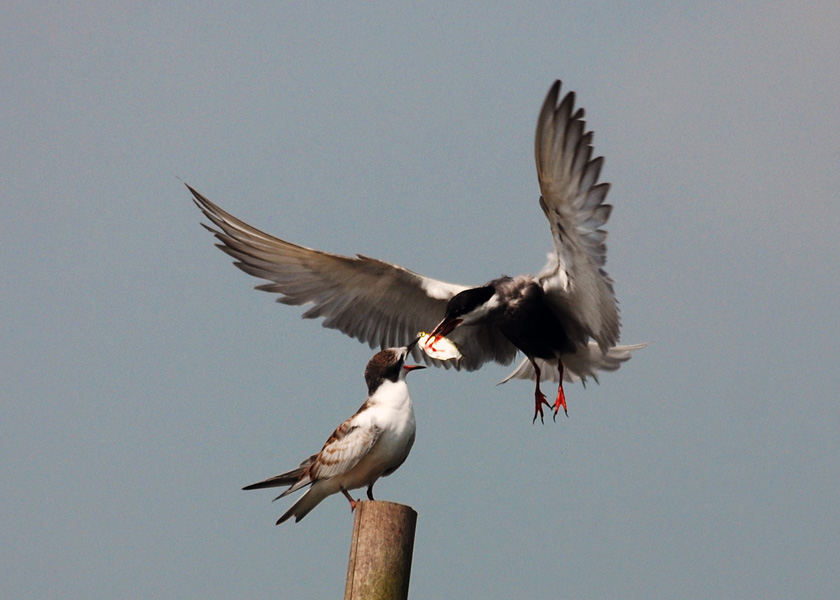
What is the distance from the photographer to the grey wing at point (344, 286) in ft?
23.9

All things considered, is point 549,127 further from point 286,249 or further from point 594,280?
point 286,249

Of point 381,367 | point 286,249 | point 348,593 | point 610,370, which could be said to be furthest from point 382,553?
point 610,370

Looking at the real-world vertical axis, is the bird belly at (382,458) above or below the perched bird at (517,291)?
below

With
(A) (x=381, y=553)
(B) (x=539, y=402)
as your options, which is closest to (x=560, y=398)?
(B) (x=539, y=402)

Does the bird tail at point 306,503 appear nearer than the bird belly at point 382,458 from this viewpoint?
No

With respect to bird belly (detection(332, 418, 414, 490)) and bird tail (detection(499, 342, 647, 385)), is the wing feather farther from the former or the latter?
bird belly (detection(332, 418, 414, 490))

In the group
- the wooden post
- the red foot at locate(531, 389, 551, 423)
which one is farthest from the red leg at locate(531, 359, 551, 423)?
the wooden post

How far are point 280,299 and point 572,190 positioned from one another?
2.61 metres

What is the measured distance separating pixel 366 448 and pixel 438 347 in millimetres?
1914

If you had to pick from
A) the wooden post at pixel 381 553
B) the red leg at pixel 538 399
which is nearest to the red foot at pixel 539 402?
the red leg at pixel 538 399

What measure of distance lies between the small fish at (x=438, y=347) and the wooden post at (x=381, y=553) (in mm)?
2709

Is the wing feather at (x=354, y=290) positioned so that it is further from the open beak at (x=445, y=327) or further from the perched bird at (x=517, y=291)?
the open beak at (x=445, y=327)

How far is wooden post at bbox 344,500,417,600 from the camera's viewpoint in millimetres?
4141

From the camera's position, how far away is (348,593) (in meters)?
4.17
